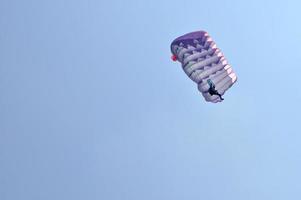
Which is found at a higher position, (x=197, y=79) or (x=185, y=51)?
(x=185, y=51)

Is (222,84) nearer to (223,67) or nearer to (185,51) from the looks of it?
(223,67)

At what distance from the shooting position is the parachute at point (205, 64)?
34.1 meters

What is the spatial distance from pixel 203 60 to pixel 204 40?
67.5 inches

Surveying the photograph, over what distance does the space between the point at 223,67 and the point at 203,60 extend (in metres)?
1.60

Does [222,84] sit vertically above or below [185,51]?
below

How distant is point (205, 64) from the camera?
34281 mm

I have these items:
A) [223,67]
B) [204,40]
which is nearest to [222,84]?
[223,67]

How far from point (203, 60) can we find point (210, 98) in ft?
9.58

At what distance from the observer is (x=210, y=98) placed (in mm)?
34625

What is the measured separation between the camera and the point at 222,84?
113ft

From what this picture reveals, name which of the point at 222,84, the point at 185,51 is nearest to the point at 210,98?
the point at 222,84

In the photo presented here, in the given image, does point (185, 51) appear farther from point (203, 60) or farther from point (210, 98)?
point (210, 98)

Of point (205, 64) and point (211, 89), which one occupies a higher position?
point (205, 64)

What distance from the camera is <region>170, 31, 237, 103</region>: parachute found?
3406cm
